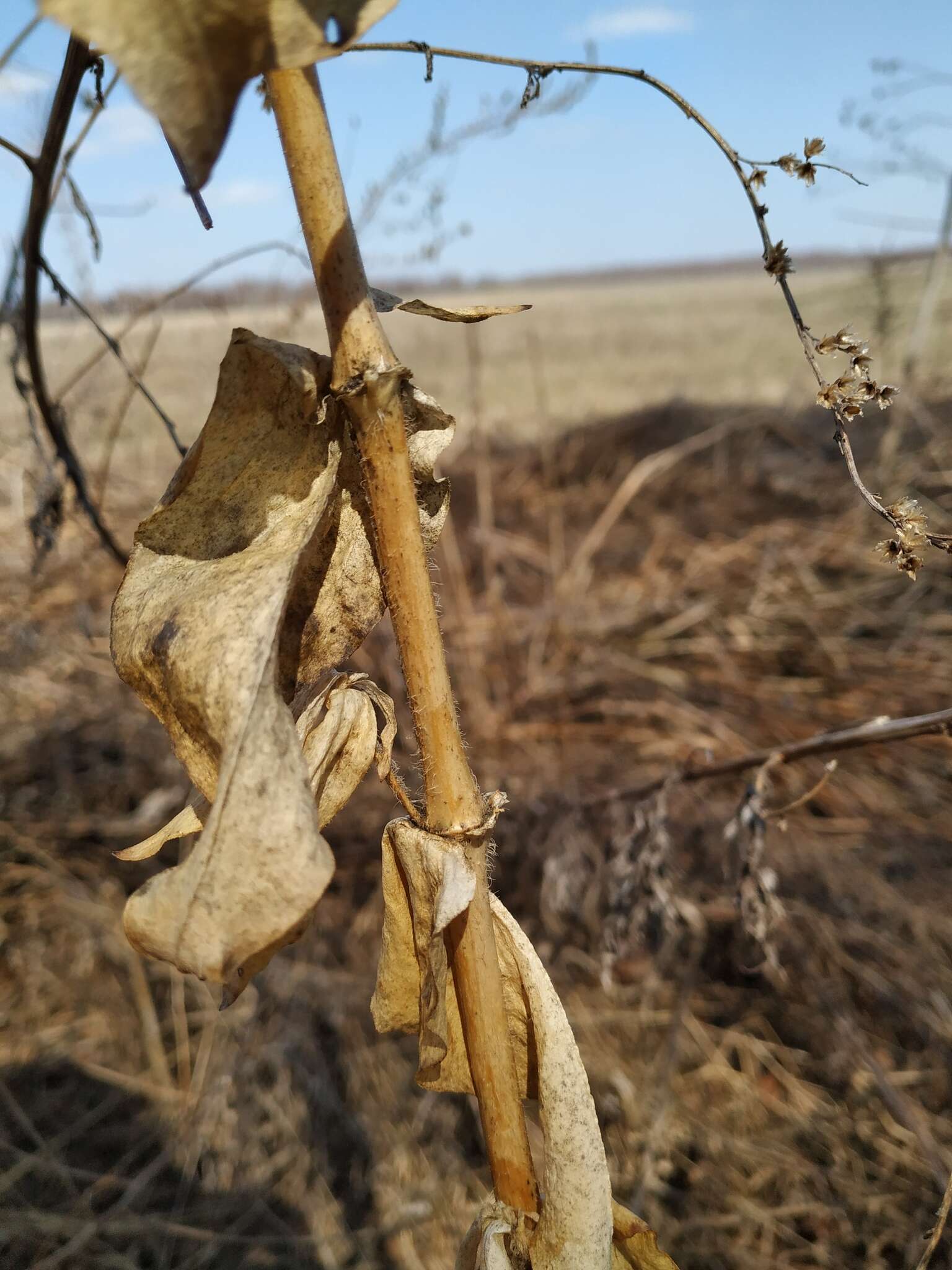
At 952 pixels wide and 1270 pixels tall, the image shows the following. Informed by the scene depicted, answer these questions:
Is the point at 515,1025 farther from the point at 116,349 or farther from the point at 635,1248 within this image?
the point at 116,349

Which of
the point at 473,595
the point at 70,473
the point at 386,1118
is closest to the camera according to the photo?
the point at 70,473

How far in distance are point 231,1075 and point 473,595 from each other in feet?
5.85

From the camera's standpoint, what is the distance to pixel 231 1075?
142 centimetres

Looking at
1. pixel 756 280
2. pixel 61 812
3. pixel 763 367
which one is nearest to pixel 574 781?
pixel 61 812

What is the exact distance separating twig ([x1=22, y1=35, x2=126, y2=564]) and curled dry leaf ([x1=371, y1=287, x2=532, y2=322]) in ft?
0.62

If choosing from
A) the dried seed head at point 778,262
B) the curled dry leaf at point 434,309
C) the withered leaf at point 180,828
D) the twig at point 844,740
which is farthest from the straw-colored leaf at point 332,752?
the twig at point 844,740

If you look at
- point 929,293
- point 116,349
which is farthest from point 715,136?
point 929,293

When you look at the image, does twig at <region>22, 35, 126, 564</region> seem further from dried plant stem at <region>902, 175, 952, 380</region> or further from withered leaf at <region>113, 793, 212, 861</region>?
dried plant stem at <region>902, 175, 952, 380</region>

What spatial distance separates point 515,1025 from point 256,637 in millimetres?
259

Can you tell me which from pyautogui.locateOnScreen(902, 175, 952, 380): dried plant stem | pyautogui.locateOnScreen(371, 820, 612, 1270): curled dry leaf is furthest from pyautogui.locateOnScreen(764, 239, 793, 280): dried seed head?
pyautogui.locateOnScreen(902, 175, 952, 380): dried plant stem

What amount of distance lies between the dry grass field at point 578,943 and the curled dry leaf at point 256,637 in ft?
1.74

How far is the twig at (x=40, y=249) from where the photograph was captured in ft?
1.47

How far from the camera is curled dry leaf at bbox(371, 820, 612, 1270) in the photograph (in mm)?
396

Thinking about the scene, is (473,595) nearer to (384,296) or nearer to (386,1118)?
(386,1118)
